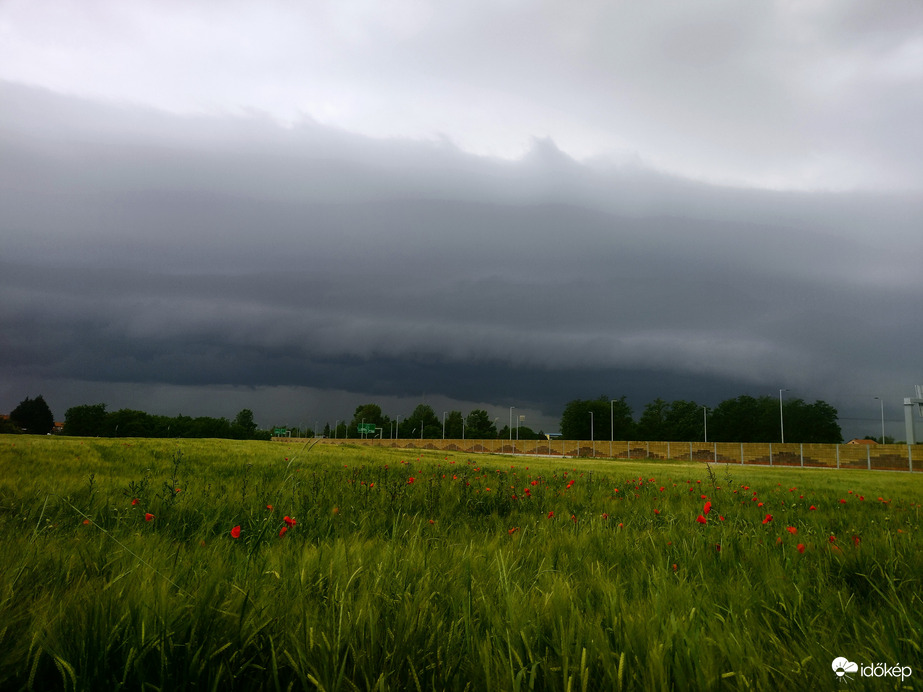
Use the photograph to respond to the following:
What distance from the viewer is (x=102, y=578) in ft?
6.57

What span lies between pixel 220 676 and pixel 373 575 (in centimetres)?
93

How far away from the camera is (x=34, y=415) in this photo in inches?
2945

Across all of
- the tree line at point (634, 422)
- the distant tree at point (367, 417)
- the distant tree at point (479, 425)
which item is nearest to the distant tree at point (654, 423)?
the tree line at point (634, 422)

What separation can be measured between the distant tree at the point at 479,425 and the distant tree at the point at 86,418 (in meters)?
88.8

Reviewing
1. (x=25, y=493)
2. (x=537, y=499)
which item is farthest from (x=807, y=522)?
(x=25, y=493)

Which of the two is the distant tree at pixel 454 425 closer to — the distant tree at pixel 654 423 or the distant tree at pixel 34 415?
the distant tree at pixel 654 423

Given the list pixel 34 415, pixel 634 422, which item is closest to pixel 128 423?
pixel 34 415

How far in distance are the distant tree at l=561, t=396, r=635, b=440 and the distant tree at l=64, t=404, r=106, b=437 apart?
3517 inches

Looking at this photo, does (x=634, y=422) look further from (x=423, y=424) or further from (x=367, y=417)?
(x=367, y=417)

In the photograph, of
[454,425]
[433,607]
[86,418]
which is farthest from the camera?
[454,425]

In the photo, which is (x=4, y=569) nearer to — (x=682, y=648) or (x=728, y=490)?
(x=682, y=648)

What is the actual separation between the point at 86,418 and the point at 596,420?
9682 centimetres

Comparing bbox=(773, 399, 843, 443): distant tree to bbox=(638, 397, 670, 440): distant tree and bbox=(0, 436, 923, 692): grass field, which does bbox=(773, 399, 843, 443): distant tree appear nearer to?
bbox=(638, 397, 670, 440): distant tree

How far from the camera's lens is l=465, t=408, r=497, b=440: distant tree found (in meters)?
149
